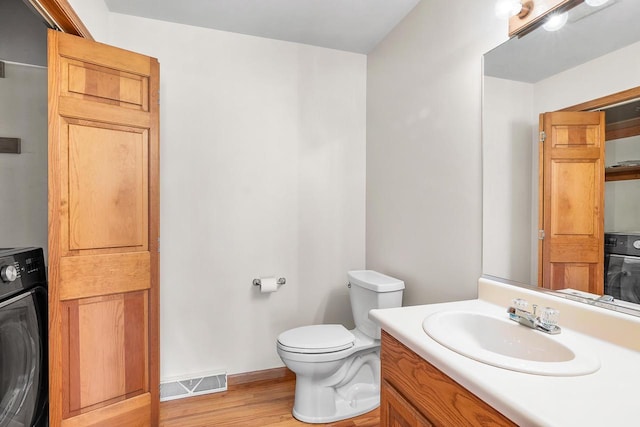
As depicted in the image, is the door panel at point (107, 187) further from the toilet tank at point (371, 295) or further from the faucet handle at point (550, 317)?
the faucet handle at point (550, 317)

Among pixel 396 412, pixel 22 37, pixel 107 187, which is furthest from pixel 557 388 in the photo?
pixel 22 37

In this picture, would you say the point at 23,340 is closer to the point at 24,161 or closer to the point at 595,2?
the point at 24,161

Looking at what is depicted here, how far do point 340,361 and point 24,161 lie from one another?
208 cm

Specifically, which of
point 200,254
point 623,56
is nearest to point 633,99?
point 623,56

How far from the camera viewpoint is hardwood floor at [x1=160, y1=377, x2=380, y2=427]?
1958mm

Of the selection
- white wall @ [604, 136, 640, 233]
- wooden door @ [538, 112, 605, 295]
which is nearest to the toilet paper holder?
wooden door @ [538, 112, 605, 295]

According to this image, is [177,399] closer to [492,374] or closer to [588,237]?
[492,374]

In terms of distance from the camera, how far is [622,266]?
1.07 metres

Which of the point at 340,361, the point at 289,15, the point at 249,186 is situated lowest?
the point at 340,361

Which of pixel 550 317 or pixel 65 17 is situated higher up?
pixel 65 17

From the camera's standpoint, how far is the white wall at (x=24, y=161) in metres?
1.81

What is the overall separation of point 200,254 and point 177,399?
953mm

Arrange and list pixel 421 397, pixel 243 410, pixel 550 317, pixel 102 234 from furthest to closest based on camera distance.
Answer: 1. pixel 243 410
2. pixel 102 234
3. pixel 550 317
4. pixel 421 397

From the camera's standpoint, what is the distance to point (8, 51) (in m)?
1.82
